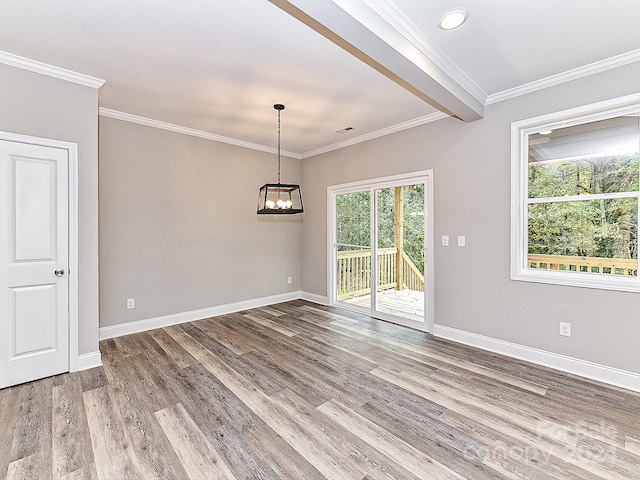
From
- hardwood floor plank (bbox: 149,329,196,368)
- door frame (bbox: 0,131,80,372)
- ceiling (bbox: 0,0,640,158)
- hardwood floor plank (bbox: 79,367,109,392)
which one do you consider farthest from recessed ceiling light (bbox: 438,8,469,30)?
hardwood floor plank (bbox: 79,367,109,392)

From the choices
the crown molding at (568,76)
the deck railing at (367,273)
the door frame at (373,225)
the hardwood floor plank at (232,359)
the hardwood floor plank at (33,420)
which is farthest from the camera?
the deck railing at (367,273)

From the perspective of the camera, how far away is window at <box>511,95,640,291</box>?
2679mm

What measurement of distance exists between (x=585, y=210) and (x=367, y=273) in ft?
9.00

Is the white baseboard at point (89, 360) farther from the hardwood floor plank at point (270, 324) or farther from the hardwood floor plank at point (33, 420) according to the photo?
the hardwood floor plank at point (270, 324)

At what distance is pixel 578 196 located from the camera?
115 inches

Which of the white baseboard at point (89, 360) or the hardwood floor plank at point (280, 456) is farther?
the white baseboard at point (89, 360)

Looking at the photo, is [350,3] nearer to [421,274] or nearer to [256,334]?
[421,274]

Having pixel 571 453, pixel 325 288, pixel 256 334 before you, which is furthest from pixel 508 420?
pixel 325 288

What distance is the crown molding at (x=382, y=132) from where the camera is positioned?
12.6 ft

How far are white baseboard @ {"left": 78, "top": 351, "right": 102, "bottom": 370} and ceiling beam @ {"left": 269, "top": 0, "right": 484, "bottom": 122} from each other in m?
3.38

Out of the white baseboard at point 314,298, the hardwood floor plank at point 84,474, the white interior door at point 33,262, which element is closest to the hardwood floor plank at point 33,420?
the white interior door at point 33,262

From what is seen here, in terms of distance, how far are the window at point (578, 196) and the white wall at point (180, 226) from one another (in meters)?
3.66

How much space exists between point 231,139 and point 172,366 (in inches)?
130

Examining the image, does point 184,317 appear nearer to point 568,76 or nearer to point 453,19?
point 453,19
